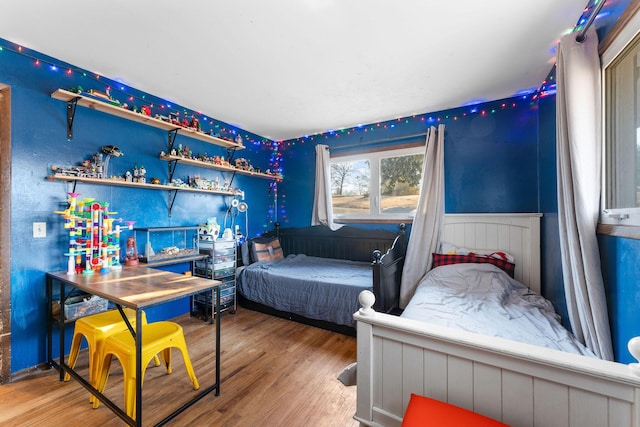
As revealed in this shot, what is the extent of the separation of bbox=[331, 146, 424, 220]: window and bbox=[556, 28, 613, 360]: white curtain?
1.68m

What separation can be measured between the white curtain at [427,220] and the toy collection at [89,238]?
268 cm

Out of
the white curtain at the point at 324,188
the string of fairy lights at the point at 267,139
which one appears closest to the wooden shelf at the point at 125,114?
the string of fairy lights at the point at 267,139

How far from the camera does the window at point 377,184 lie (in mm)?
3227

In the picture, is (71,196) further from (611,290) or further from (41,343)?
(611,290)

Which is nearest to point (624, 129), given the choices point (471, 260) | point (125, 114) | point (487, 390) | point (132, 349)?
point (487, 390)

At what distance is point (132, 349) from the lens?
1.39 meters

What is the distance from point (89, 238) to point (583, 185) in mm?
3241

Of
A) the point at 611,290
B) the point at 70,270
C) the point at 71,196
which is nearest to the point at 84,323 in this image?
the point at 70,270

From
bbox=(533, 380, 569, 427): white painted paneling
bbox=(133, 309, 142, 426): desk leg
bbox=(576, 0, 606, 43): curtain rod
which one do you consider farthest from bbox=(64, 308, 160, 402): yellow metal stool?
bbox=(576, 0, 606, 43): curtain rod

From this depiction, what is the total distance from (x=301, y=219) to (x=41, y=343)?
2.83 m

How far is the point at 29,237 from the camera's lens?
189cm

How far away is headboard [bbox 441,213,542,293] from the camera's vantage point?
7.93 feet

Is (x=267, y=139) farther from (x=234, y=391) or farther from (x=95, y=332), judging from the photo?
(x=234, y=391)

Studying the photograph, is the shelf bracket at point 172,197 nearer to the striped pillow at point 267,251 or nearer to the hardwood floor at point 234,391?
the striped pillow at point 267,251
